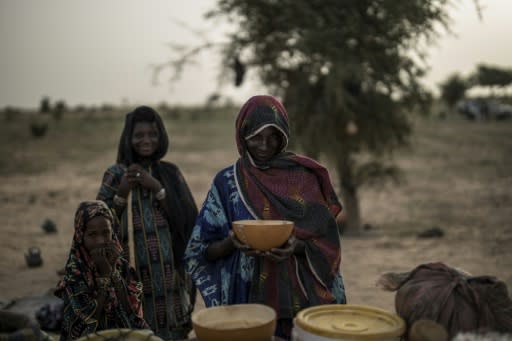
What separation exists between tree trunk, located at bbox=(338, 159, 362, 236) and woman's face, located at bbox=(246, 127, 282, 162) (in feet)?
28.5

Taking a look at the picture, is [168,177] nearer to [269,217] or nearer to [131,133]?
[131,133]

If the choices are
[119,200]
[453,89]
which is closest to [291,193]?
[119,200]

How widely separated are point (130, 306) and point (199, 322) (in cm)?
121

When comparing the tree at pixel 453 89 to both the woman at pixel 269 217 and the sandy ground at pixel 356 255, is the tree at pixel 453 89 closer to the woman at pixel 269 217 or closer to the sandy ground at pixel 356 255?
the sandy ground at pixel 356 255

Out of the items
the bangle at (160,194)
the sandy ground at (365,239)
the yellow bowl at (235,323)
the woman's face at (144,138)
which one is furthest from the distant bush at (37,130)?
the yellow bowl at (235,323)

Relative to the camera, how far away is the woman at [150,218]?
4.09 meters

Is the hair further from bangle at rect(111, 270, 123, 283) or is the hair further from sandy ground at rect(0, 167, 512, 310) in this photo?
sandy ground at rect(0, 167, 512, 310)

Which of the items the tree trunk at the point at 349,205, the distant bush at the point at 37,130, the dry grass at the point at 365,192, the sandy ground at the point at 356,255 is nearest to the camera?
the sandy ground at the point at 356,255

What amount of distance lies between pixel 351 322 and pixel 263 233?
1.50ft

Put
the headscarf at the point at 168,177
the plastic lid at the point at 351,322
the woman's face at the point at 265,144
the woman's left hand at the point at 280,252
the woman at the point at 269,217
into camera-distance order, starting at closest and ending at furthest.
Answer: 1. the plastic lid at the point at 351,322
2. the woman's left hand at the point at 280,252
3. the woman at the point at 269,217
4. the woman's face at the point at 265,144
5. the headscarf at the point at 168,177

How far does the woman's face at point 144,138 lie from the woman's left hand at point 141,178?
0.40 ft

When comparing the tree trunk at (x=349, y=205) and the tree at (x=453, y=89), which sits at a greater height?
the tree at (x=453, y=89)

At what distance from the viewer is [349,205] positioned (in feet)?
38.2

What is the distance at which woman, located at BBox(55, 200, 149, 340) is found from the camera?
114 inches
